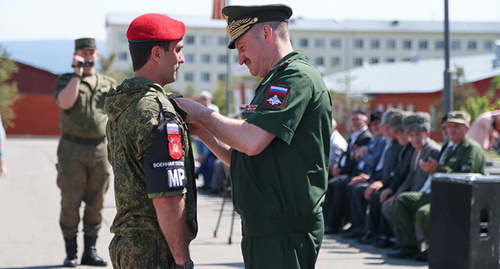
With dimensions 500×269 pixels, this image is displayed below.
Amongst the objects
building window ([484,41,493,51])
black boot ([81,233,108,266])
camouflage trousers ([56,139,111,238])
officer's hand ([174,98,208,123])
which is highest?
building window ([484,41,493,51])

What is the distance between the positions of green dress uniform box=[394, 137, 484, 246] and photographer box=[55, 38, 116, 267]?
3.64 meters

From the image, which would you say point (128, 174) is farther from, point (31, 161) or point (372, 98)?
point (372, 98)

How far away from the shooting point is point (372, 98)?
54719 mm

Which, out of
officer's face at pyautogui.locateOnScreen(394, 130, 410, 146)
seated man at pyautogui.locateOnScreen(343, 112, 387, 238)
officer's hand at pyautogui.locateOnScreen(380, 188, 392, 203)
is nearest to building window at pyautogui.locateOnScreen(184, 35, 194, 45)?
seated man at pyautogui.locateOnScreen(343, 112, 387, 238)

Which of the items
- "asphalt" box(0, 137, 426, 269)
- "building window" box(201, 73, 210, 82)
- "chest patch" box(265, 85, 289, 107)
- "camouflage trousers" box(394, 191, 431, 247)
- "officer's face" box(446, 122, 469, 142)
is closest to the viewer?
"chest patch" box(265, 85, 289, 107)

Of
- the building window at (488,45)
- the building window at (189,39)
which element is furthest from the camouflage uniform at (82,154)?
the building window at (488,45)

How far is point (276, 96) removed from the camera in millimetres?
3184

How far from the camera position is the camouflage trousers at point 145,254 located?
3182mm

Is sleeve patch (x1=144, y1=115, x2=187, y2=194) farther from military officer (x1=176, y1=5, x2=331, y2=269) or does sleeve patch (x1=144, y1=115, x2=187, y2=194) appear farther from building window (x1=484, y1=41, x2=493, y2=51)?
building window (x1=484, y1=41, x2=493, y2=51)

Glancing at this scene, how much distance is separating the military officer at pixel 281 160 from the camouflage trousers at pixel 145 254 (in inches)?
15.7

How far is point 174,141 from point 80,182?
437cm

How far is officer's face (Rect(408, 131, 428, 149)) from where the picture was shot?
8849 mm

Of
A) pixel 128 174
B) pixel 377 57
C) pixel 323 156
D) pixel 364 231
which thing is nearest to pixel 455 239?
pixel 364 231

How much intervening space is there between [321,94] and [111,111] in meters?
1.02
